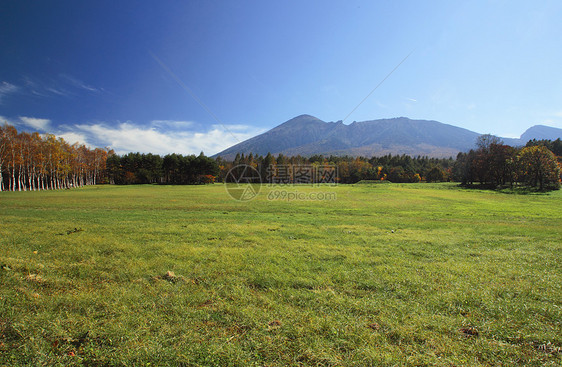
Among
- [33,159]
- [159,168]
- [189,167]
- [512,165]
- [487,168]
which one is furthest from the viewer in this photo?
[159,168]

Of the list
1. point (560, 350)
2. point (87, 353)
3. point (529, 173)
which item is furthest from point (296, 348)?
point (529, 173)

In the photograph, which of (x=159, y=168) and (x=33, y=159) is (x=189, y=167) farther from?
(x=33, y=159)

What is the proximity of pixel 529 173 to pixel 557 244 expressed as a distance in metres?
67.9

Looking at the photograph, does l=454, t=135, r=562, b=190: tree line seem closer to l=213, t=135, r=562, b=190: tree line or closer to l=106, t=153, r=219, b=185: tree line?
l=213, t=135, r=562, b=190: tree line

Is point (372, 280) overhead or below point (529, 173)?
below

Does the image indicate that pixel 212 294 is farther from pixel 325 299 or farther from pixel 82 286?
pixel 82 286

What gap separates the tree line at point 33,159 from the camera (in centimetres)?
4975

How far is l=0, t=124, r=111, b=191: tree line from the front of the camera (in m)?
49.8

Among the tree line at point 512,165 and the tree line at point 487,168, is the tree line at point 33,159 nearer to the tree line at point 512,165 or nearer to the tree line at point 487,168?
the tree line at point 487,168

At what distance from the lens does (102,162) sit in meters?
95.4

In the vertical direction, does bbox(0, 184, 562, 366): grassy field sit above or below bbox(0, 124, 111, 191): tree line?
below

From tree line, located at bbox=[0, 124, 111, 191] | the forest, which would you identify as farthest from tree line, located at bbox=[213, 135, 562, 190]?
tree line, located at bbox=[0, 124, 111, 191]

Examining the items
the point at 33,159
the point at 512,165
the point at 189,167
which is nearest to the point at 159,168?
the point at 189,167

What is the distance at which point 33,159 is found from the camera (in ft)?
183
